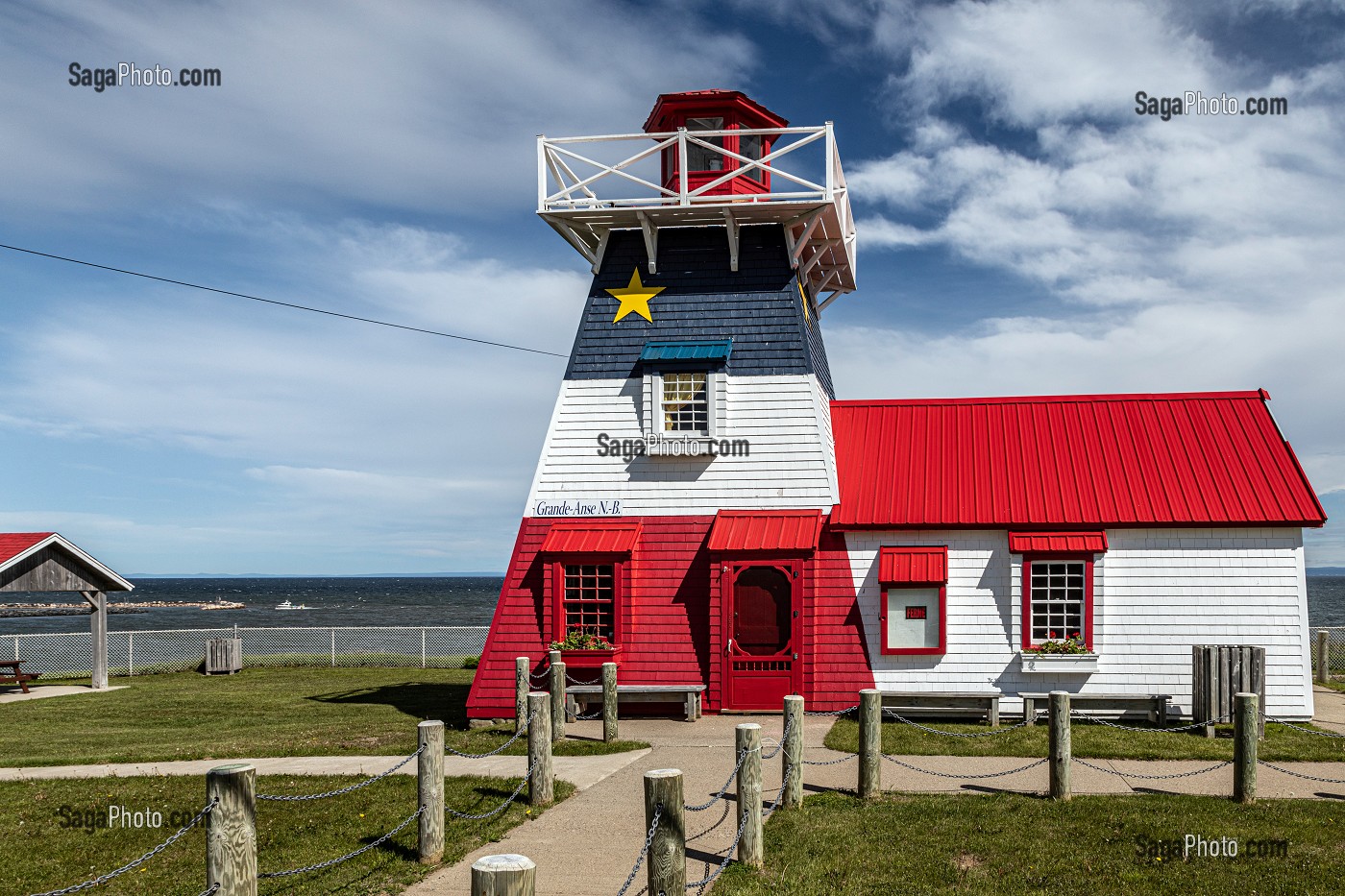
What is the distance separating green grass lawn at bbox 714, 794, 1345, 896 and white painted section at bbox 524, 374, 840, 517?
712cm

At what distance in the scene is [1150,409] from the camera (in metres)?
19.0

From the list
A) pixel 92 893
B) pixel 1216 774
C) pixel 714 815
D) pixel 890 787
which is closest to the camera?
pixel 92 893

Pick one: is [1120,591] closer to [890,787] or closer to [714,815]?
[890,787]

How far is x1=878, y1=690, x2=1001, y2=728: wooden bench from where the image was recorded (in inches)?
629

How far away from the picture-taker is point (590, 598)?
17578 millimetres

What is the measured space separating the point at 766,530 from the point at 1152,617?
612 centimetres

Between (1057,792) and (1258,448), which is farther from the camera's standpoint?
(1258,448)

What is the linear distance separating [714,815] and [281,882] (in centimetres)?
403

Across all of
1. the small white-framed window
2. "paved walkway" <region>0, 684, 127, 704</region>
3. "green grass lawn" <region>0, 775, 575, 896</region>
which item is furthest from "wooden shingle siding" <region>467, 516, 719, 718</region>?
"paved walkway" <region>0, 684, 127, 704</region>

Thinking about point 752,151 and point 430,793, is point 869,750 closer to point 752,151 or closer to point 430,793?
point 430,793

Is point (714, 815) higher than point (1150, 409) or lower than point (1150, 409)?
lower

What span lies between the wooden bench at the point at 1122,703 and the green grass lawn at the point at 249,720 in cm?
593

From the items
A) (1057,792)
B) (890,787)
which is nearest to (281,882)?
(890,787)

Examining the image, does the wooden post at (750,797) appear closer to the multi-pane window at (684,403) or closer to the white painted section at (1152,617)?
the white painted section at (1152,617)
